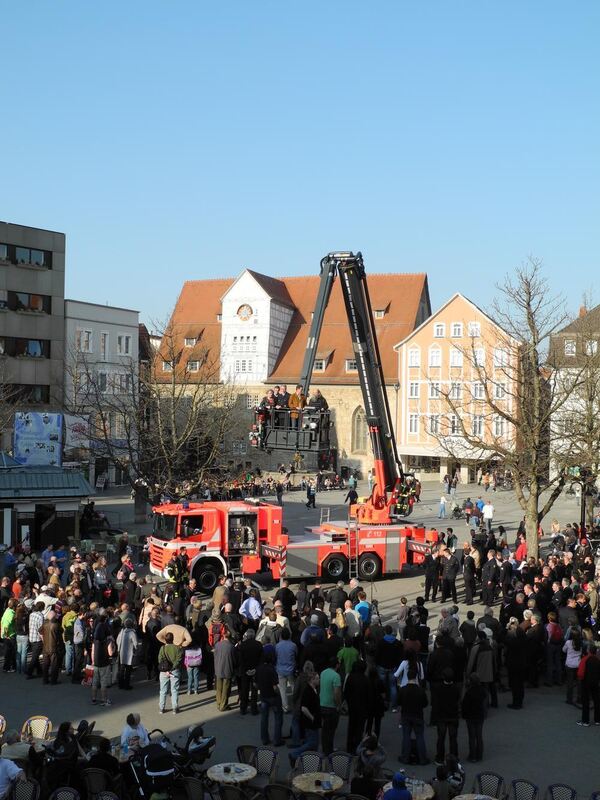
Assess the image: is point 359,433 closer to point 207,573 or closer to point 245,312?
point 245,312

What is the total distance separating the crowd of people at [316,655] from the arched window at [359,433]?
45438mm

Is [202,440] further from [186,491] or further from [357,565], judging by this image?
[357,565]

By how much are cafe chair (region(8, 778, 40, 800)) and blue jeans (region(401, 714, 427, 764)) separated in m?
5.11

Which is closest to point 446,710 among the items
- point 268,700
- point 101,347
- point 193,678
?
point 268,700

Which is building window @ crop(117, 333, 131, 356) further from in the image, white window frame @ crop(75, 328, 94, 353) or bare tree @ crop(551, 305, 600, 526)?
bare tree @ crop(551, 305, 600, 526)

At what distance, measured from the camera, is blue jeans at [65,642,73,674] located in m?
16.5

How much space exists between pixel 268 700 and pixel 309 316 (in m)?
59.9

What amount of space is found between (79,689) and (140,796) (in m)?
6.69

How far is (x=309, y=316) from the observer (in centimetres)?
7219

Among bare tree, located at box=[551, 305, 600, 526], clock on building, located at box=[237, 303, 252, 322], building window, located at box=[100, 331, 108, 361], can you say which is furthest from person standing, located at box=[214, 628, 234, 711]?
clock on building, located at box=[237, 303, 252, 322]

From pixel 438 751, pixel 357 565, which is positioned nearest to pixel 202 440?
pixel 357 565

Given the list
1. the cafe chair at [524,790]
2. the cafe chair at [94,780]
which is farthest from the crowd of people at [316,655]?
the cafe chair at [94,780]

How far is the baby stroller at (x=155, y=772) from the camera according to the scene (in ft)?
31.6

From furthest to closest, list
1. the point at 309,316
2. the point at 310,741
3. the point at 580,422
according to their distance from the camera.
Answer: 1. the point at 309,316
2. the point at 580,422
3. the point at 310,741
